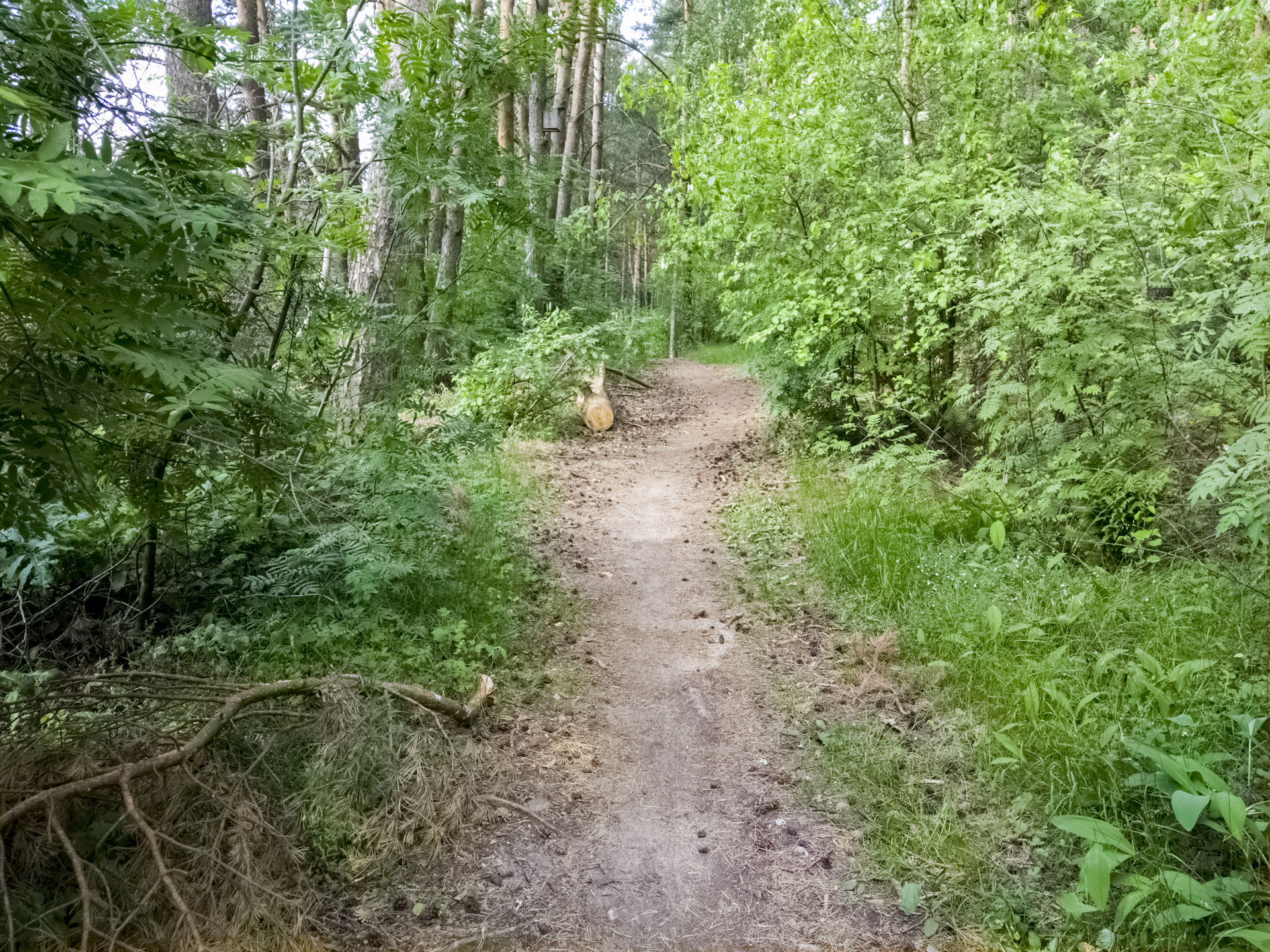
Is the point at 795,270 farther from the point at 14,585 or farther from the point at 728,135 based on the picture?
the point at 14,585

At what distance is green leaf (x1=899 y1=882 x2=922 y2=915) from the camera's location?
122 inches

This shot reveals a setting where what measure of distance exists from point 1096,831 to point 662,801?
1.97 metres

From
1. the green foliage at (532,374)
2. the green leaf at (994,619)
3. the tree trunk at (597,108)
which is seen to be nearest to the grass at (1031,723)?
the green leaf at (994,619)

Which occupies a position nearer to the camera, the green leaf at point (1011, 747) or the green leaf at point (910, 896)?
the green leaf at point (910, 896)

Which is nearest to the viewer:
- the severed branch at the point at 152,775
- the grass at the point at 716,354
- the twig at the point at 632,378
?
the severed branch at the point at 152,775

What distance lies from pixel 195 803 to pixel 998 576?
494cm

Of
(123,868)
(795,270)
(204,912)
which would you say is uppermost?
(795,270)

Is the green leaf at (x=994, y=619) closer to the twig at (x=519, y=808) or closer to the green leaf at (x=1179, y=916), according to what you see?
the green leaf at (x=1179, y=916)

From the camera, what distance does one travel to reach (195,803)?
292 centimetres

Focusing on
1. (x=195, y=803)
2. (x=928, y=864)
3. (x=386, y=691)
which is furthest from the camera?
(x=386, y=691)

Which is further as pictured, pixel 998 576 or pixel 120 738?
pixel 998 576

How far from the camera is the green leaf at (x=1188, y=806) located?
2719 mm

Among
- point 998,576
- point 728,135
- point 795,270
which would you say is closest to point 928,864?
point 998,576

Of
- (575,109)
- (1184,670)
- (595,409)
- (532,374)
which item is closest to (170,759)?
(1184,670)
